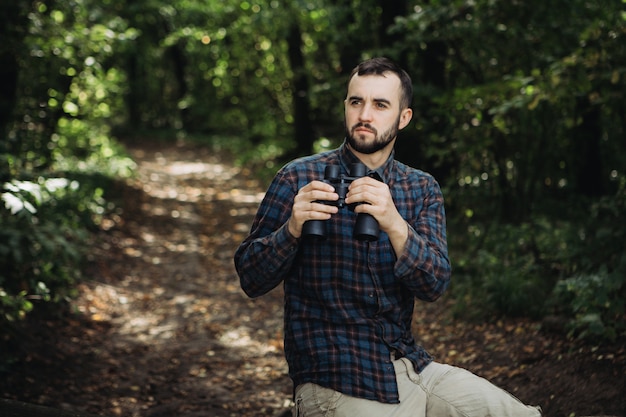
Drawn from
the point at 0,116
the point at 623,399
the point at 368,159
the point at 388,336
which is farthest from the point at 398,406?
the point at 0,116

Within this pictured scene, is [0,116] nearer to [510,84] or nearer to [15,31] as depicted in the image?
[15,31]

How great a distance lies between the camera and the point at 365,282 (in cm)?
276

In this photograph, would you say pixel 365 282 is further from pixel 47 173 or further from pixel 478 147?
pixel 47 173

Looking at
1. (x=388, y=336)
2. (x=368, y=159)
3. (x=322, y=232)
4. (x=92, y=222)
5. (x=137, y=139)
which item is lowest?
(x=388, y=336)

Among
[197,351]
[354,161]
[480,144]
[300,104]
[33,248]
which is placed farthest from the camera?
[300,104]

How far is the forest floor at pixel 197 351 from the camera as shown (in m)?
4.76

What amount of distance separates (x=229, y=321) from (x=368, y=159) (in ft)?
15.9

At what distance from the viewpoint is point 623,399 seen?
4.05 m

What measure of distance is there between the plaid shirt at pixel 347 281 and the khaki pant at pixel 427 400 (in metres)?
0.04

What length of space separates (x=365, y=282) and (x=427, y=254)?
0.30 m

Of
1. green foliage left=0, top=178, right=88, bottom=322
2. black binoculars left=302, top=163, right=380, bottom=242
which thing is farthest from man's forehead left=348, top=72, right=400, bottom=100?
green foliage left=0, top=178, right=88, bottom=322

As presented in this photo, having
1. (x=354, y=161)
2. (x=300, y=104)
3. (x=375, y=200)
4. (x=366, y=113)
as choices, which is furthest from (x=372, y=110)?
(x=300, y=104)

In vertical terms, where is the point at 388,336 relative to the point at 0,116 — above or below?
below

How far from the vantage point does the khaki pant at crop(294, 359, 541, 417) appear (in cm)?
263
